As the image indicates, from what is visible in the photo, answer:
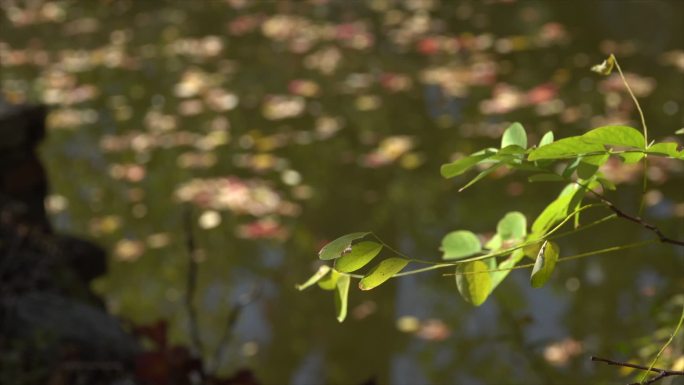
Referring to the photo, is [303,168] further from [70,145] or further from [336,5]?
[336,5]

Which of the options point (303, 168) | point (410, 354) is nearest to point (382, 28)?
point (303, 168)

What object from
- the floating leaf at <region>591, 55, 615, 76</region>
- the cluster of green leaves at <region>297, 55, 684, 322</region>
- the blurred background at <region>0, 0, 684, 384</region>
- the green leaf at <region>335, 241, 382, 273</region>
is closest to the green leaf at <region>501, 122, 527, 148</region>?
the cluster of green leaves at <region>297, 55, 684, 322</region>

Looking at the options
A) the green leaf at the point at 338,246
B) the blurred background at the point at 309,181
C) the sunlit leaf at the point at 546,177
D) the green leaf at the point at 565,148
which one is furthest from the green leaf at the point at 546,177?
the blurred background at the point at 309,181

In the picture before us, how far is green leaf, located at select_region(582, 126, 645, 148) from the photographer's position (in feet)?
2.97

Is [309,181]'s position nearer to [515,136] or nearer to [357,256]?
[515,136]

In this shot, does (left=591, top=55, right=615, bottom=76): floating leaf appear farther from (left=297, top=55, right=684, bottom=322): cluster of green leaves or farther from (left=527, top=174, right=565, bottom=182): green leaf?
(left=527, top=174, right=565, bottom=182): green leaf

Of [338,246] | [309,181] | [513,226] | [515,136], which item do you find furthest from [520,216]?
[309,181]

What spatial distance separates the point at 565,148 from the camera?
91 centimetres

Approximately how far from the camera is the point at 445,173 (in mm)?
1050

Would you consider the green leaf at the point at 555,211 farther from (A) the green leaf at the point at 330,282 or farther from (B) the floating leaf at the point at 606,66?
(A) the green leaf at the point at 330,282

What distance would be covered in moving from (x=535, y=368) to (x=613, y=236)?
1078 millimetres

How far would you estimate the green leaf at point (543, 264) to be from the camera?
90 cm

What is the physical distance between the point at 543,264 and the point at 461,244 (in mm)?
311

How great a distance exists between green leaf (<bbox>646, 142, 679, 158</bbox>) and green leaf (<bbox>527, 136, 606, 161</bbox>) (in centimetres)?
5
